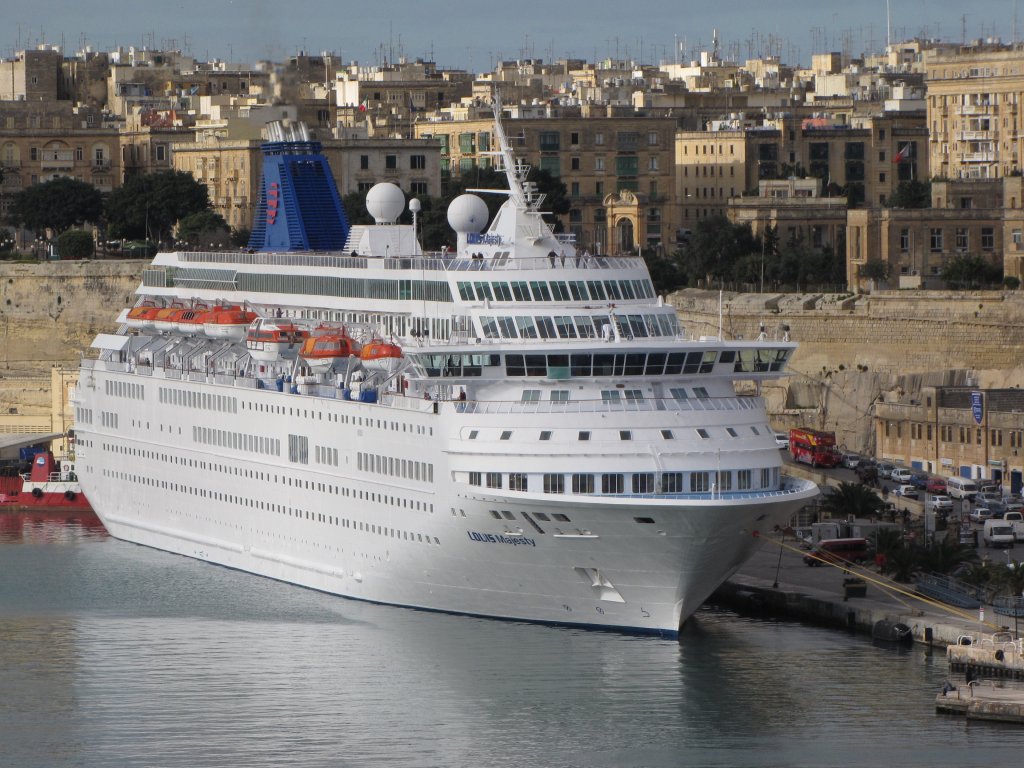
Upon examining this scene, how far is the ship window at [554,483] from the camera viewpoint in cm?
4244

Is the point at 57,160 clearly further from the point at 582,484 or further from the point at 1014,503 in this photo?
the point at 582,484

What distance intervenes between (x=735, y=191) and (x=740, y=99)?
13842 millimetres

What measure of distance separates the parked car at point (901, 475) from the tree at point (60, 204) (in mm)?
45263

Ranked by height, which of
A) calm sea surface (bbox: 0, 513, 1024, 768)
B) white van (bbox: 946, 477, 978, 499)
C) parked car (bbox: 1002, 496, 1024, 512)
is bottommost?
calm sea surface (bbox: 0, 513, 1024, 768)

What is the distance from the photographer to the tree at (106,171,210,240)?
95562 millimetres

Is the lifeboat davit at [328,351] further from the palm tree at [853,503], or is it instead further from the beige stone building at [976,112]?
the beige stone building at [976,112]

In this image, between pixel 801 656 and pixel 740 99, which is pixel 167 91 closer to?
pixel 740 99

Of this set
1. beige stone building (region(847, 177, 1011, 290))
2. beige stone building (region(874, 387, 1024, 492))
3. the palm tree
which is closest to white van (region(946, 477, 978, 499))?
beige stone building (region(874, 387, 1024, 492))

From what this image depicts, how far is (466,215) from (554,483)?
26.7 ft

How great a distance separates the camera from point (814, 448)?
62.1m

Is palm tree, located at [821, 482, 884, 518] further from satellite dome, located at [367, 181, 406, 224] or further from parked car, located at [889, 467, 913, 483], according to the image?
satellite dome, located at [367, 181, 406, 224]

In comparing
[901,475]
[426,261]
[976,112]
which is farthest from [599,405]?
[976,112]

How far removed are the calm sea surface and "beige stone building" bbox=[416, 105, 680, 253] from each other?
55.8 m

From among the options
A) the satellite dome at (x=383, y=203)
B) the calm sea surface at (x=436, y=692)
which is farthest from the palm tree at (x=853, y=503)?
the satellite dome at (x=383, y=203)
